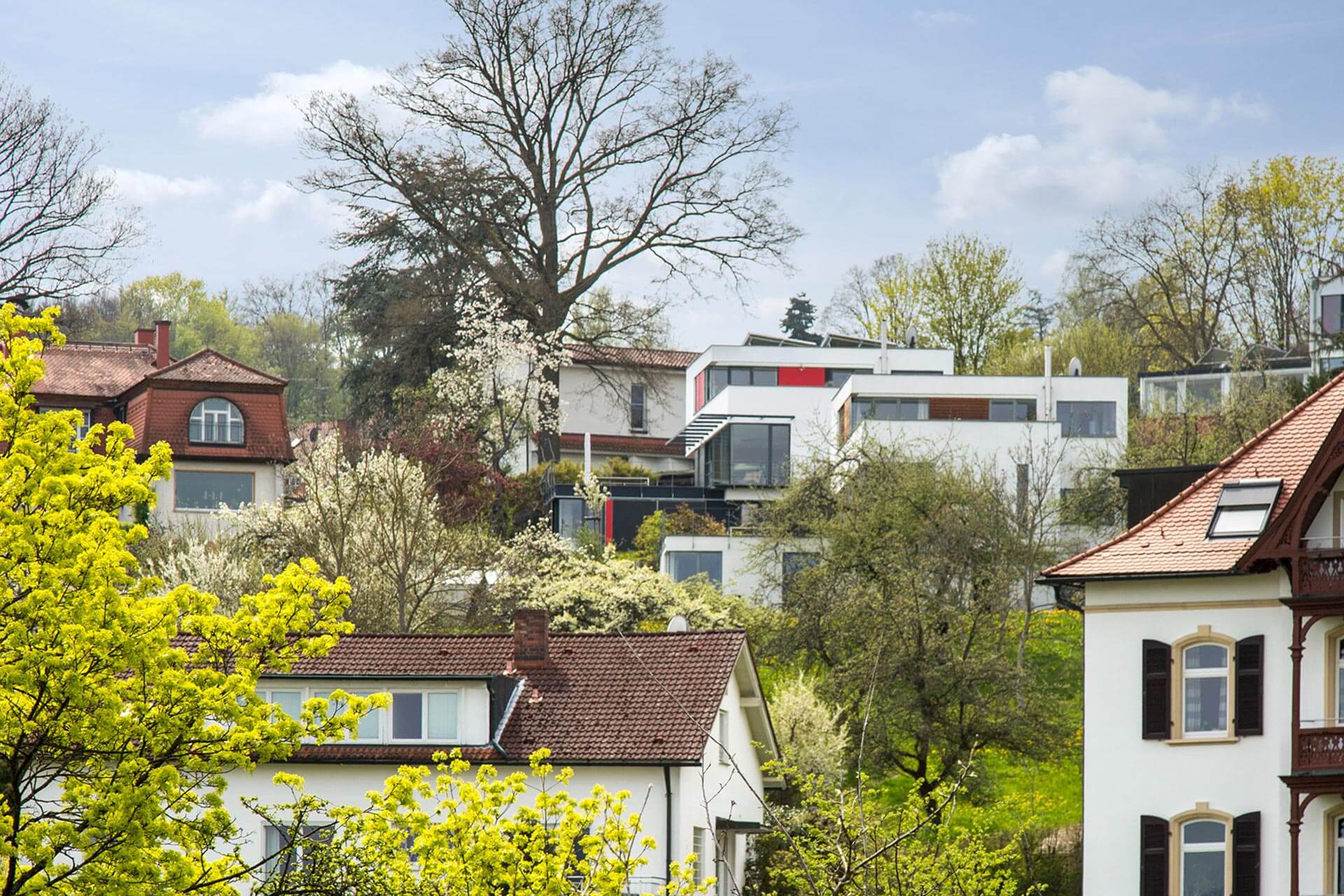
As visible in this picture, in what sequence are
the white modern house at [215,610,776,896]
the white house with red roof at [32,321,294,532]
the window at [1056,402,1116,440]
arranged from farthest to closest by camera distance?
the white house with red roof at [32,321,294,532], the window at [1056,402,1116,440], the white modern house at [215,610,776,896]

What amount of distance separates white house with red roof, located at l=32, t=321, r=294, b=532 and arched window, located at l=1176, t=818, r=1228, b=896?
1476 inches

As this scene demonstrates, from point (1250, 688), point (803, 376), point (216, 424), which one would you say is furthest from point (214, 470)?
point (1250, 688)

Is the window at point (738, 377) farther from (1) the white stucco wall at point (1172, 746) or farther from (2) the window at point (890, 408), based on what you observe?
(1) the white stucco wall at point (1172, 746)

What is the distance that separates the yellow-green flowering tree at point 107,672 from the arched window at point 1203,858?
16.1m

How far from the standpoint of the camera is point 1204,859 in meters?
31.6

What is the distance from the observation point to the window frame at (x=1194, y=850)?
3119 cm

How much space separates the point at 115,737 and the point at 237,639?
4.98 feet

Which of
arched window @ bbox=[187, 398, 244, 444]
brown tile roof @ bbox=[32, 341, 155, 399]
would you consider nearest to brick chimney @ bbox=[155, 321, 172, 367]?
brown tile roof @ bbox=[32, 341, 155, 399]

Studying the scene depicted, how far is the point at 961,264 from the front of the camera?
86.6m

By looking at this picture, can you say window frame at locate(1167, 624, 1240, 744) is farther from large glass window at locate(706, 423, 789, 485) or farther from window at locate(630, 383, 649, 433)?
window at locate(630, 383, 649, 433)

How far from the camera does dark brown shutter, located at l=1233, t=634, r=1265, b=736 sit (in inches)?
1238

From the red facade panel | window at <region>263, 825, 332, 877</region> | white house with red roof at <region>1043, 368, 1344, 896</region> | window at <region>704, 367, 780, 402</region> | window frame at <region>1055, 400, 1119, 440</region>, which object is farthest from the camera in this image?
the red facade panel

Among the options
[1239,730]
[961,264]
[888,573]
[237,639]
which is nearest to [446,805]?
[237,639]

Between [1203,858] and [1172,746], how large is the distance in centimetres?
168
